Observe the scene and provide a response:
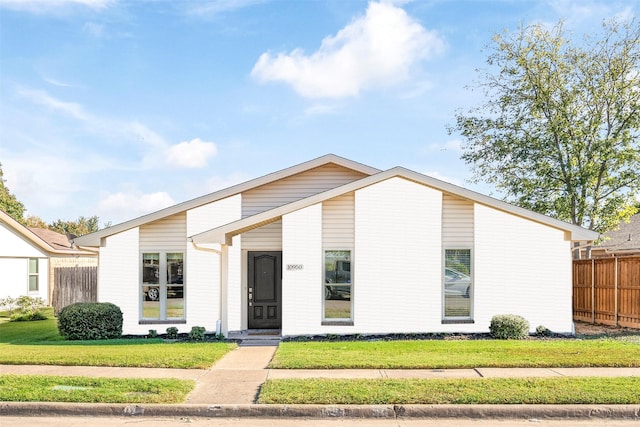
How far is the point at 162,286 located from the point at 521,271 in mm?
9498

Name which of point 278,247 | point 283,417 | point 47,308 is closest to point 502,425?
point 283,417

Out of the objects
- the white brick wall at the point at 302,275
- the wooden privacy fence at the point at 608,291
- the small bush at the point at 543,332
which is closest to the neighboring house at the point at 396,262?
the white brick wall at the point at 302,275

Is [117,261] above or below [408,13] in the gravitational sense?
below

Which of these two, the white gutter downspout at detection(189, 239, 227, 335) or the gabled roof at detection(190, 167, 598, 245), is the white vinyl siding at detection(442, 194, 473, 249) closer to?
the gabled roof at detection(190, 167, 598, 245)

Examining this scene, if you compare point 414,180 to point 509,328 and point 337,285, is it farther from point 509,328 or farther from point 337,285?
point 509,328

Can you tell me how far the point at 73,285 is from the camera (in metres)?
23.8

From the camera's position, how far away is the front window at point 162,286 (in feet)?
54.7

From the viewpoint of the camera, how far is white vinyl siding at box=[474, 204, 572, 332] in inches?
615

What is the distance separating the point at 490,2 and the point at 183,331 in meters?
11.8

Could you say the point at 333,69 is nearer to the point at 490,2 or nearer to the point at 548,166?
the point at 490,2

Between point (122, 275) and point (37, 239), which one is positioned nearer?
point (122, 275)

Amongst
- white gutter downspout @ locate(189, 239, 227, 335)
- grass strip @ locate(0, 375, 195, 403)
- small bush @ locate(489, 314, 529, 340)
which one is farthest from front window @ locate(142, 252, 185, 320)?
small bush @ locate(489, 314, 529, 340)

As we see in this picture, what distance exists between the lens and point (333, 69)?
1756cm

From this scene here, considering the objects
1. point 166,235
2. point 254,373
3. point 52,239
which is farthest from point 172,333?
point 52,239
